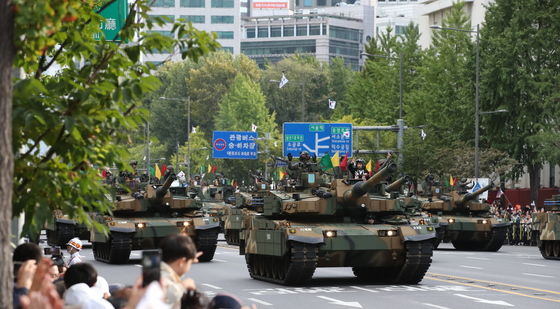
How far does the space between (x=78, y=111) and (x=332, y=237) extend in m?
15.8

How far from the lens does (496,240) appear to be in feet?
133

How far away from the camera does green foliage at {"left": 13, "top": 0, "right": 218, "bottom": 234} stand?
8992 mm

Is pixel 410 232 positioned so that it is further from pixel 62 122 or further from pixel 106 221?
pixel 62 122

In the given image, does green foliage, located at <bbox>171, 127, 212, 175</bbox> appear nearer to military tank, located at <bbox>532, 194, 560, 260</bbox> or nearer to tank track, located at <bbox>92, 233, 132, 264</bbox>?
military tank, located at <bbox>532, 194, 560, 260</bbox>

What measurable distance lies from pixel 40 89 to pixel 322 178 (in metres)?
19.2

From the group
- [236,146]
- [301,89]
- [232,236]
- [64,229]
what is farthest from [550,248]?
[301,89]

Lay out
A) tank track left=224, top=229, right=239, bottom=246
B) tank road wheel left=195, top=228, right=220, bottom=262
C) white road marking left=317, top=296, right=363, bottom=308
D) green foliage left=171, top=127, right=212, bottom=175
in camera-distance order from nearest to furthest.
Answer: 1. white road marking left=317, top=296, right=363, bottom=308
2. tank road wheel left=195, top=228, right=220, bottom=262
3. tank track left=224, top=229, right=239, bottom=246
4. green foliage left=171, top=127, right=212, bottom=175

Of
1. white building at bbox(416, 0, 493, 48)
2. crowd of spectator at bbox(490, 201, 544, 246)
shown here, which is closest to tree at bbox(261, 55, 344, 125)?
white building at bbox(416, 0, 493, 48)


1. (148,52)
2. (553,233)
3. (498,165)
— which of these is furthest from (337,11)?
(148,52)

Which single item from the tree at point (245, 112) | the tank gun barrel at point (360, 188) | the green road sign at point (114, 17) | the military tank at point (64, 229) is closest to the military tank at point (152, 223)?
the military tank at point (64, 229)

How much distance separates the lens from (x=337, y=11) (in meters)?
192

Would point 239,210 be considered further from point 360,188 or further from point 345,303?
point 345,303

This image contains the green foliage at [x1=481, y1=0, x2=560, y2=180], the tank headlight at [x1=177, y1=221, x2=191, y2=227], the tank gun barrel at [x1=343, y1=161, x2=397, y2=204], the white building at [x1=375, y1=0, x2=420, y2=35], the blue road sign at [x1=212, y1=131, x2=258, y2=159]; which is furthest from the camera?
the white building at [x1=375, y1=0, x2=420, y2=35]

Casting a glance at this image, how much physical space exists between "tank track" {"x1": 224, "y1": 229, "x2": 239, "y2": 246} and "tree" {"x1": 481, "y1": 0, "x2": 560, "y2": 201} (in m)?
16.6
